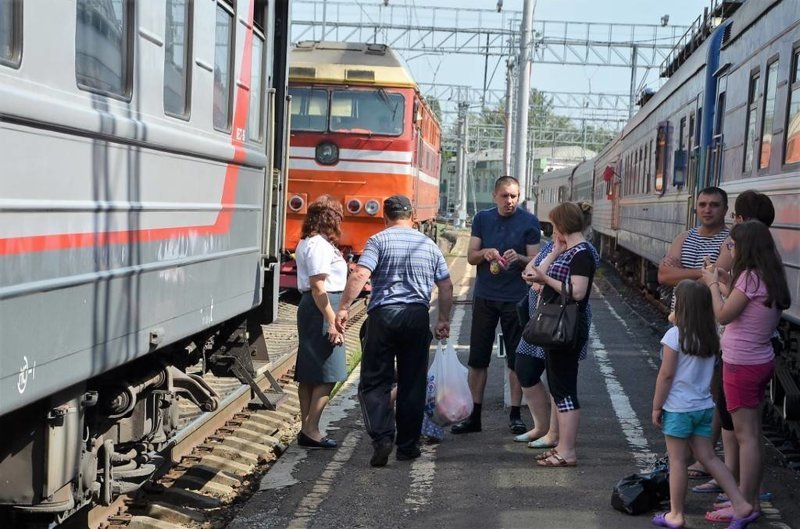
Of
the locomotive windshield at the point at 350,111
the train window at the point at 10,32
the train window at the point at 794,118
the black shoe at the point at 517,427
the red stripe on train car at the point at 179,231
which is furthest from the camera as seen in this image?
the locomotive windshield at the point at 350,111

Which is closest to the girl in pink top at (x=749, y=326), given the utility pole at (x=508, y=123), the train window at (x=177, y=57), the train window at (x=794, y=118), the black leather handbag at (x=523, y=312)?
the train window at (x=794, y=118)

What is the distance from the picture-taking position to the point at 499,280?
847 cm

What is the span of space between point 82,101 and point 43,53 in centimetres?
36

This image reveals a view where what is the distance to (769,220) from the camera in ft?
21.5

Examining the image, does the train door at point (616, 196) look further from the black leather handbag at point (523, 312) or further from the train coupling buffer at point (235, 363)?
the train coupling buffer at point (235, 363)

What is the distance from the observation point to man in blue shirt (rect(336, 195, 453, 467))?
7.51 metres

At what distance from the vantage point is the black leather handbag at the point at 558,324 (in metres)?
7.25

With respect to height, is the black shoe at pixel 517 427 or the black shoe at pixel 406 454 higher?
the black shoe at pixel 517 427

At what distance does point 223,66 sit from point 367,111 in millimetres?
10977

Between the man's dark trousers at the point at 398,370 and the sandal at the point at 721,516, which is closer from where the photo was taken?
the sandal at the point at 721,516

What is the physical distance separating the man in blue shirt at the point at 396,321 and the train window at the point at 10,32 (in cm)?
374

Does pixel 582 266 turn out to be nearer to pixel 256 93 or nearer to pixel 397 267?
pixel 397 267

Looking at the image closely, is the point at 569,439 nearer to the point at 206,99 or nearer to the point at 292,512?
the point at 292,512

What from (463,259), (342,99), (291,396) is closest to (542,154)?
(463,259)
